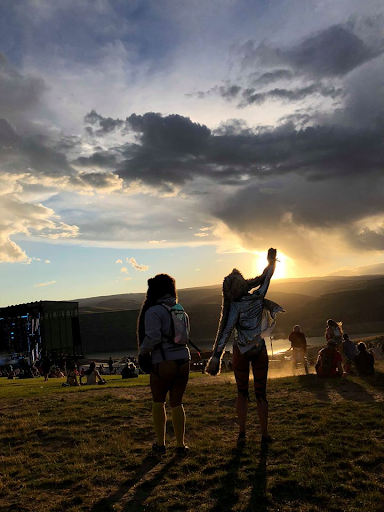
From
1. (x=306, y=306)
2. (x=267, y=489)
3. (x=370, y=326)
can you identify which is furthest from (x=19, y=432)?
(x=306, y=306)

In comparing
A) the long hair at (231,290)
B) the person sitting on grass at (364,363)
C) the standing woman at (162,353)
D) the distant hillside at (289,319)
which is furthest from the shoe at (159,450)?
the distant hillside at (289,319)

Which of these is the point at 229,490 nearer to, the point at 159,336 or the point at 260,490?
the point at 260,490

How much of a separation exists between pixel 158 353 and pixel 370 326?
465ft

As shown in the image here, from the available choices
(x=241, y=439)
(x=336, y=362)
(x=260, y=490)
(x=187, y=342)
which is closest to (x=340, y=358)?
(x=336, y=362)

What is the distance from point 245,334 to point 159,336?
142 centimetres

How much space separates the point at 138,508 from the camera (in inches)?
155

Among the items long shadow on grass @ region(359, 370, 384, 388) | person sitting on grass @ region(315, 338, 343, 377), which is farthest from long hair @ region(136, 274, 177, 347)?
person sitting on grass @ region(315, 338, 343, 377)

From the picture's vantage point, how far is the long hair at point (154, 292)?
5.42m

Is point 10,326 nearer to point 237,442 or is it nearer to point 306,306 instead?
point 237,442

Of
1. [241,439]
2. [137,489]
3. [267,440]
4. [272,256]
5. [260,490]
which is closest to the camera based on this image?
[260,490]

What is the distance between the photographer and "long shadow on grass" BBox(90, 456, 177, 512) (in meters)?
3.98

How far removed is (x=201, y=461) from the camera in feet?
16.9

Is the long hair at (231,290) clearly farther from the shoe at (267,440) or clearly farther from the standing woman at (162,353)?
the shoe at (267,440)

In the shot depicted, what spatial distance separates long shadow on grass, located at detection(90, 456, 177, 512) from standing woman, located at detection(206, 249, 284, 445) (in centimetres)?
138
